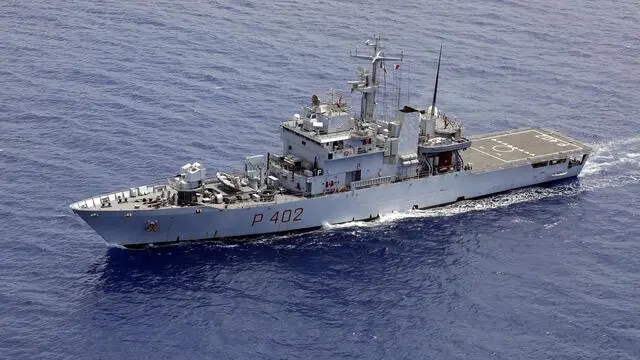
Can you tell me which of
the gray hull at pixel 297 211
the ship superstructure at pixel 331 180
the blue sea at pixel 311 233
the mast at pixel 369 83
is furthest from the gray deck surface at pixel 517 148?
the mast at pixel 369 83

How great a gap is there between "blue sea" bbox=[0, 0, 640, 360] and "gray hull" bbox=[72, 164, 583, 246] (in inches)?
55.4

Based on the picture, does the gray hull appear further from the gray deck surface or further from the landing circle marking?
the landing circle marking

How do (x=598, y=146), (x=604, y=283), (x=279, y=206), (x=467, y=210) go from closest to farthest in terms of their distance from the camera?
(x=604, y=283), (x=279, y=206), (x=467, y=210), (x=598, y=146)

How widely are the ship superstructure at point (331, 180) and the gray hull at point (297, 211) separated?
0.33ft

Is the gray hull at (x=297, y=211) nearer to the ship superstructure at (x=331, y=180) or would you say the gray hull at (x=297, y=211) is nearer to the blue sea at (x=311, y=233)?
the ship superstructure at (x=331, y=180)

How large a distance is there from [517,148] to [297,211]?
97.3 feet

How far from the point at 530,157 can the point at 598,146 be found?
1208 centimetres

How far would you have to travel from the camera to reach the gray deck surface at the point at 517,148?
100m

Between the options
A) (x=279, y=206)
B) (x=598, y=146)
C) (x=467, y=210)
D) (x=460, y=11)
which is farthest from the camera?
(x=460, y=11)

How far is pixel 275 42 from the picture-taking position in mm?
130750

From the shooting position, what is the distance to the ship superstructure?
83438mm

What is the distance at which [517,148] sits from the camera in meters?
104

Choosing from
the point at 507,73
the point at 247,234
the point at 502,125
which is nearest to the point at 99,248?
the point at 247,234

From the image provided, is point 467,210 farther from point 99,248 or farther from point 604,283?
point 99,248
